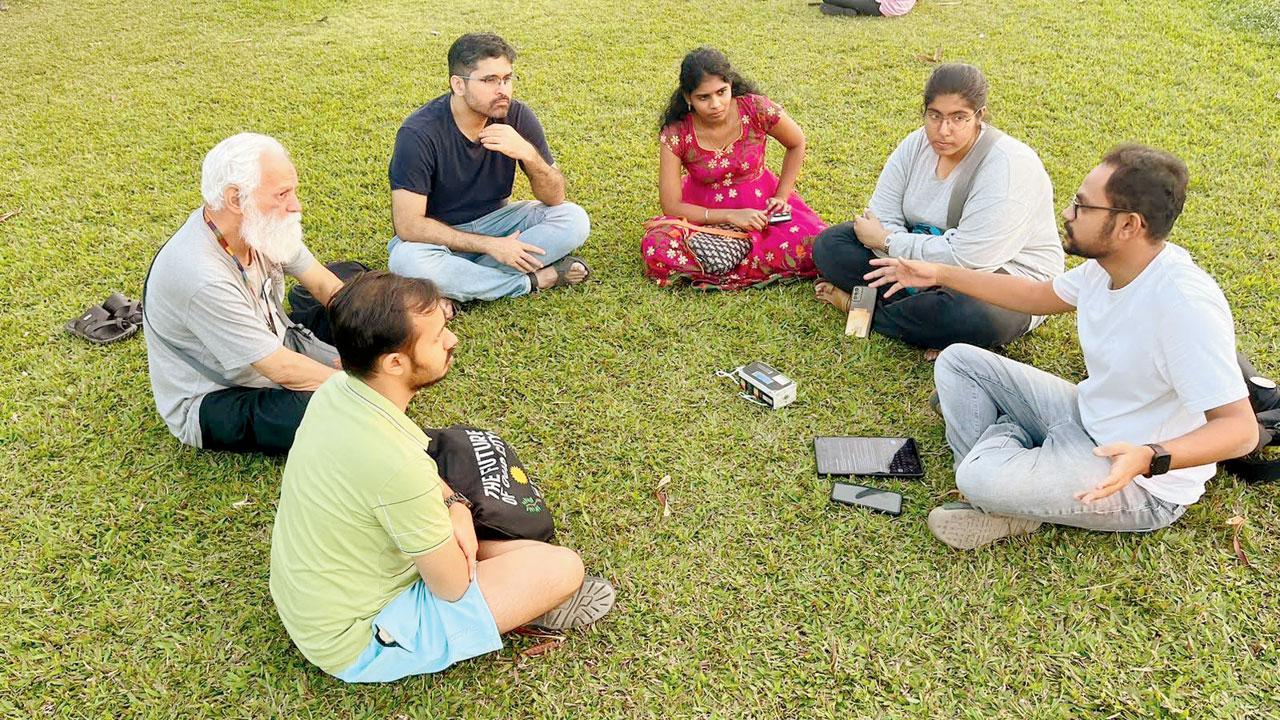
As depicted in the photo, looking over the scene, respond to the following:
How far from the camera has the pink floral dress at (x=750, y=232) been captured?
4949 mm

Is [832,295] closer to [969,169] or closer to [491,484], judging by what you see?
[969,169]

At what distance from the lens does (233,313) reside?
342 cm

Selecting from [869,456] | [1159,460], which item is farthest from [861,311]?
[1159,460]

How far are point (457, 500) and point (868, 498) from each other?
173cm

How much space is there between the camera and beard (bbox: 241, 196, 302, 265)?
11.3 feet

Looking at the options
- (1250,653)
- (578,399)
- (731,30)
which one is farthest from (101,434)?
(731,30)

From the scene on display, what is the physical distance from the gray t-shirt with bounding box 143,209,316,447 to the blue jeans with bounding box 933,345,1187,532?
2994 mm

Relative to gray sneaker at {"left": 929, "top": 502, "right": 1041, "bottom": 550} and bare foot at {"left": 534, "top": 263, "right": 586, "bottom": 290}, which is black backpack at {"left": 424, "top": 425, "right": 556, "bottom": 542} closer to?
gray sneaker at {"left": 929, "top": 502, "right": 1041, "bottom": 550}

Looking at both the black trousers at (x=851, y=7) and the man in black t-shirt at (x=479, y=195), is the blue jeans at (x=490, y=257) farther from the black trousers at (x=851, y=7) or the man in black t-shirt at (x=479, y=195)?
the black trousers at (x=851, y=7)

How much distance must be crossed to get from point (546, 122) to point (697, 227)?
2721 mm

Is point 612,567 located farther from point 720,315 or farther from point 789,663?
point 720,315

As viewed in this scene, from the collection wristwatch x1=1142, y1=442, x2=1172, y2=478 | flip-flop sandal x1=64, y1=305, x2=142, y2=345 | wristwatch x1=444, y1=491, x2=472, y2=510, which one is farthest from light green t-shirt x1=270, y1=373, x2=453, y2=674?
flip-flop sandal x1=64, y1=305, x2=142, y2=345

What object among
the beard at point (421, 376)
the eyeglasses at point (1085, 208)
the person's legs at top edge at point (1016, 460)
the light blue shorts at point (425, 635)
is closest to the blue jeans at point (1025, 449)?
the person's legs at top edge at point (1016, 460)

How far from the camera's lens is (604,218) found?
579 cm
